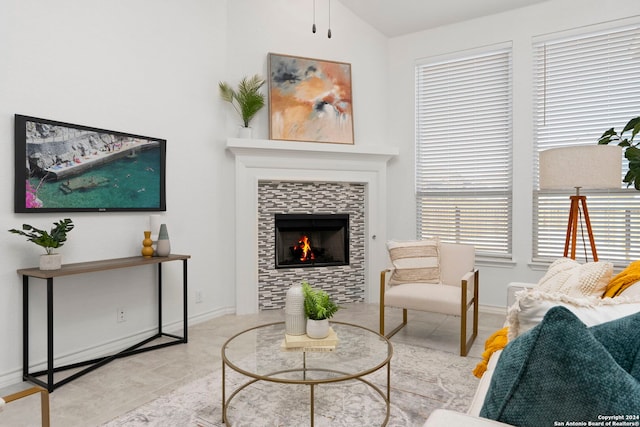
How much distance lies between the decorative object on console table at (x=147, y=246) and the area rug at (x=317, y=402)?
1133 millimetres

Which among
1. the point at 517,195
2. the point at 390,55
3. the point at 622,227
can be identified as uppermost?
the point at 390,55

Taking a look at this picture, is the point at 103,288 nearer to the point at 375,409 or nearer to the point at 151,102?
the point at 151,102

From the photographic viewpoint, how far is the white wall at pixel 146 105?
255 cm

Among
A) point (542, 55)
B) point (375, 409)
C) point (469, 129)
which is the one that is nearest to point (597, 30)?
point (542, 55)

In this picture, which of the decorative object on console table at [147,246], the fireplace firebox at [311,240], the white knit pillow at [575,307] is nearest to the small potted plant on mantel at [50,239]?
the decorative object on console table at [147,246]

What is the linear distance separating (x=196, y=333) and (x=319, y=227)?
184 centimetres

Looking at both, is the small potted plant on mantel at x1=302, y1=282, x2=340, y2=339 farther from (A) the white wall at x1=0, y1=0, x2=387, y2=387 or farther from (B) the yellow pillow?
(A) the white wall at x1=0, y1=0, x2=387, y2=387

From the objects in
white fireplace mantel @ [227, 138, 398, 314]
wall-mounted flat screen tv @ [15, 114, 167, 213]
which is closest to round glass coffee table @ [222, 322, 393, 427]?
wall-mounted flat screen tv @ [15, 114, 167, 213]

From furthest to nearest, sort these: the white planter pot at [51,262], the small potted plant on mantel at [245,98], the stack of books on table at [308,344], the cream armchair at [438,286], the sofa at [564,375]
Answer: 1. the small potted plant on mantel at [245,98]
2. the cream armchair at [438,286]
3. the white planter pot at [51,262]
4. the stack of books on table at [308,344]
5. the sofa at [564,375]

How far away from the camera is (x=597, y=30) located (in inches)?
150

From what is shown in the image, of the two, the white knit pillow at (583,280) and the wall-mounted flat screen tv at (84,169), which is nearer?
the white knit pillow at (583,280)

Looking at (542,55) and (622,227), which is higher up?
(542,55)

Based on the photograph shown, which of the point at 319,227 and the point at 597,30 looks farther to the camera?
the point at 319,227

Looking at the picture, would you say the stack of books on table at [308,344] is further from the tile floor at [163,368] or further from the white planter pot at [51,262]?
the white planter pot at [51,262]
